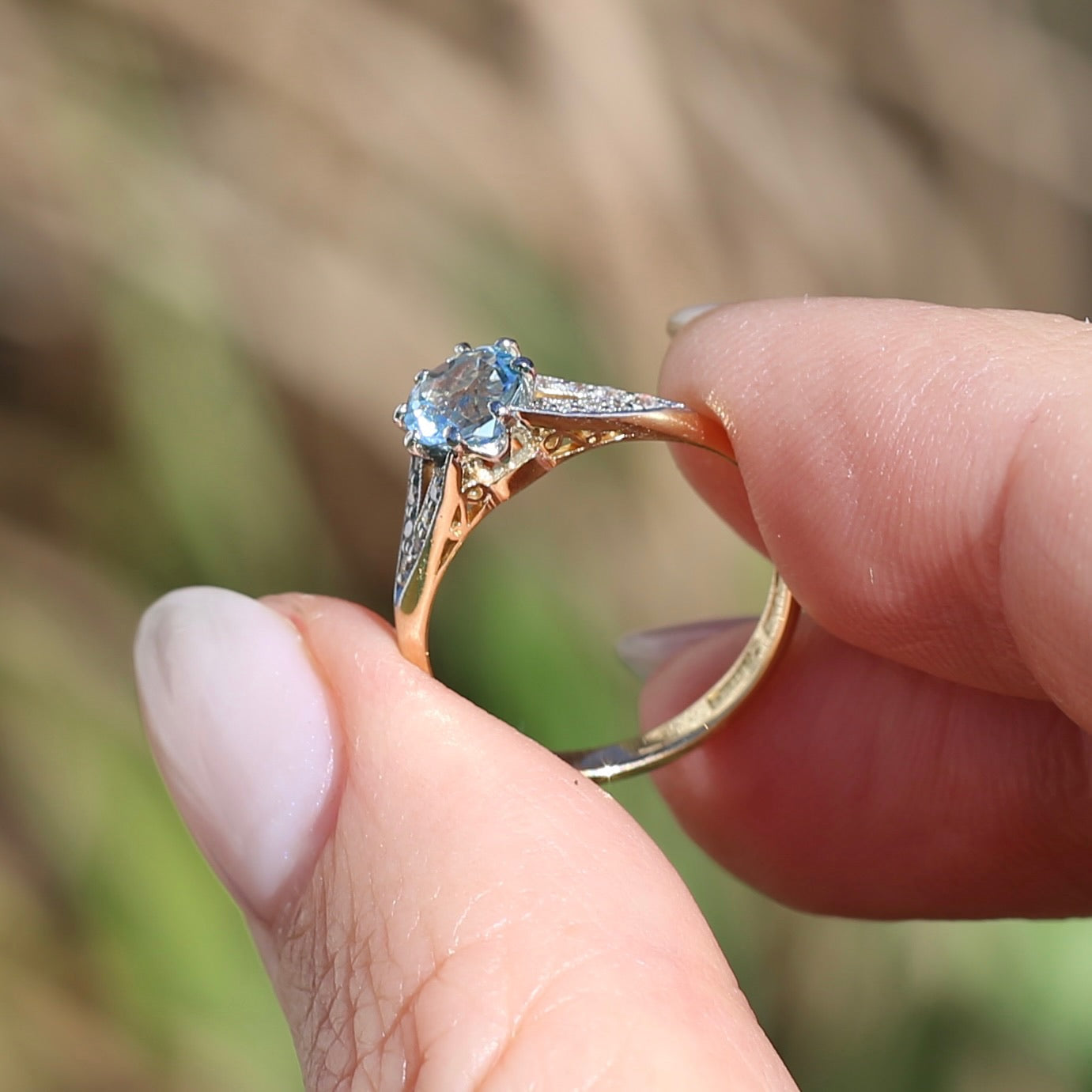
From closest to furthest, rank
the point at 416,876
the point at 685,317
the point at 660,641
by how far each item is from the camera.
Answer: the point at 416,876, the point at 685,317, the point at 660,641

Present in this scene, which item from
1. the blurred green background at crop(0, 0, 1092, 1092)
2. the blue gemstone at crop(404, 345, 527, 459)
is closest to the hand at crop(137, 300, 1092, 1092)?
the blue gemstone at crop(404, 345, 527, 459)

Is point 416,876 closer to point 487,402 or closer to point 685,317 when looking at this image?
point 487,402

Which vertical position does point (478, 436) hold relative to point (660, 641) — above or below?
above

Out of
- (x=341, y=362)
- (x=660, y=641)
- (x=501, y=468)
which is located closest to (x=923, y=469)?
(x=501, y=468)

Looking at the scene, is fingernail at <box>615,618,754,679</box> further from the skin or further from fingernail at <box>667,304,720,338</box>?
fingernail at <box>667,304,720,338</box>

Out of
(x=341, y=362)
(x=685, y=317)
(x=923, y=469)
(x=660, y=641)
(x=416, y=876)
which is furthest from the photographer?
(x=341, y=362)

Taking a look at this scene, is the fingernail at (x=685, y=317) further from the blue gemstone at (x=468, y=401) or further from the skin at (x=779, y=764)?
the blue gemstone at (x=468, y=401)

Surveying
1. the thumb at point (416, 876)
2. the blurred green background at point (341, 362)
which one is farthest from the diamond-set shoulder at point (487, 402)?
the blurred green background at point (341, 362)

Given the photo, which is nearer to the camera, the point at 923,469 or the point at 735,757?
the point at 923,469
